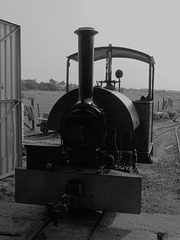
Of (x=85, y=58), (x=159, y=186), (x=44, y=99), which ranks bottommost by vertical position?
(x=159, y=186)

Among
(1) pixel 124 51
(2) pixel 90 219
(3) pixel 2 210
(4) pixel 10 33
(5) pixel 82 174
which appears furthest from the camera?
(4) pixel 10 33

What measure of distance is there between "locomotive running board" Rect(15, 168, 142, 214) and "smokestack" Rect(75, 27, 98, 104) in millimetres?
1260

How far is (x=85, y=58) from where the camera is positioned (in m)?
5.37

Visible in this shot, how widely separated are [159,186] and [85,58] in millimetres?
3958

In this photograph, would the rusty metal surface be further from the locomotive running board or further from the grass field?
the grass field

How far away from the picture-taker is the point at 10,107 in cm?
885

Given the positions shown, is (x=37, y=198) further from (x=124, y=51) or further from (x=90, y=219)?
(x=124, y=51)

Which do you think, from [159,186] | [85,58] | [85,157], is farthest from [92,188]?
[159,186]

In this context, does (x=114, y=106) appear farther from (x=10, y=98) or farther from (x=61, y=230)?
(x=10, y=98)

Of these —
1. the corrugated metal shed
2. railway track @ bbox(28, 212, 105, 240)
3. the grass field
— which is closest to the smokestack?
railway track @ bbox(28, 212, 105, 240)

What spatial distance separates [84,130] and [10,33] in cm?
445

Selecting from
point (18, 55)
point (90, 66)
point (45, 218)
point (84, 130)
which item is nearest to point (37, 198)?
point (45, 218)

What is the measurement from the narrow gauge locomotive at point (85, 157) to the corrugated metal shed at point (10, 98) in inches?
117

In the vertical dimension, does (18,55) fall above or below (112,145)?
above
